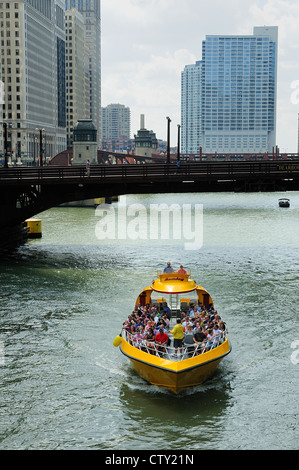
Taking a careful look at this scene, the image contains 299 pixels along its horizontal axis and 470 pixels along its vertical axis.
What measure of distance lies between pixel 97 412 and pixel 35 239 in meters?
45.8

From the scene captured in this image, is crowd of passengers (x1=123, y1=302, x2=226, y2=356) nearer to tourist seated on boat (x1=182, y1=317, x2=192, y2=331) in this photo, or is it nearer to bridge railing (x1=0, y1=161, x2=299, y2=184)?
tourist seated on boat (x1=182, y1=317, x2=192, y2=331)

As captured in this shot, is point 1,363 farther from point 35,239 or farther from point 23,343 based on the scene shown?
point 35,239

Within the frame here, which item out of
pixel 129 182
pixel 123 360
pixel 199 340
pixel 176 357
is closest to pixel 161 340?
pixel 176 357

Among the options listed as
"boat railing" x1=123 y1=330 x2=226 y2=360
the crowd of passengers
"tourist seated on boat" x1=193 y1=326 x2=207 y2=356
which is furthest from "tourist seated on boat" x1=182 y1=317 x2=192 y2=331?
"boat railing" x1=123 y1=330 x2=226 y2=360

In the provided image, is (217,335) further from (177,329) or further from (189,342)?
(177,329)

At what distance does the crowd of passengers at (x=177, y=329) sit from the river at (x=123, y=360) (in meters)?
1.54

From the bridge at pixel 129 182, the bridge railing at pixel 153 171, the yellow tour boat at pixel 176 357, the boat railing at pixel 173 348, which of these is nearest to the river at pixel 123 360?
the yellow tour boat at pixel 176 357

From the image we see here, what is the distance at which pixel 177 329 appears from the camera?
83.6 feet

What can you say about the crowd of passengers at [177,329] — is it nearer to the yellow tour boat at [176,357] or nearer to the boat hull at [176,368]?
the yellow tour boat at [176,357]

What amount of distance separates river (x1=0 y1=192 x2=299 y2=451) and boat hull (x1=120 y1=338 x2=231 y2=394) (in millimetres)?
394

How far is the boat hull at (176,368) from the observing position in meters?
24.1

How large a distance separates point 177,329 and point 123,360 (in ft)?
13.4

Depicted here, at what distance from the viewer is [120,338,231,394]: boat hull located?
24141 millimetres
